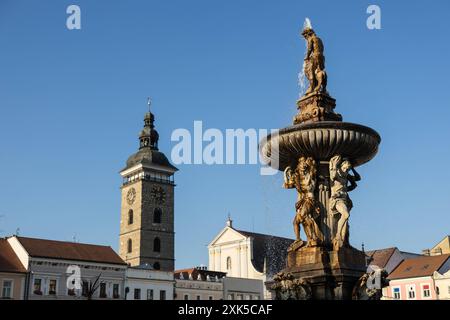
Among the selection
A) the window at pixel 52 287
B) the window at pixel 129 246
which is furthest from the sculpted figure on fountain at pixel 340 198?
the window at pixel 129 246

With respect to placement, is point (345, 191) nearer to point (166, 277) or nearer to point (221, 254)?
point (166, 277)

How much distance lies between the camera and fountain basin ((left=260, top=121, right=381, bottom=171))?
41.8 ft

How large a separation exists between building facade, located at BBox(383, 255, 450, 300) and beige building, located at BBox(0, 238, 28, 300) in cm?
2871

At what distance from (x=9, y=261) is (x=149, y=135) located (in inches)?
1458

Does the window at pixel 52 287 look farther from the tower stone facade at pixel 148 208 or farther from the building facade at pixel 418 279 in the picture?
the building facade at pixel 418 279

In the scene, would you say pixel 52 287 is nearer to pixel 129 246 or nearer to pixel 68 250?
pixel 68 250

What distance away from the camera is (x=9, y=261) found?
45156mm

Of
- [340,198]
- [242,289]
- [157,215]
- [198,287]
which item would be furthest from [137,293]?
[340,198]

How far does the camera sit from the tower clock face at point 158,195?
7606cm

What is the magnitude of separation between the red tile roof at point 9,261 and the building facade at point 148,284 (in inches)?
377

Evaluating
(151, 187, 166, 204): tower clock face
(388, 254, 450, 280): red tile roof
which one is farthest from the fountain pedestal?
(151, 187, 166, 204): tower clock face

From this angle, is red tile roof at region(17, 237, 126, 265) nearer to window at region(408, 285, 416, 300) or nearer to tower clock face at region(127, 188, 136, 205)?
tower clock face at region(127, 188, 136, 205)
